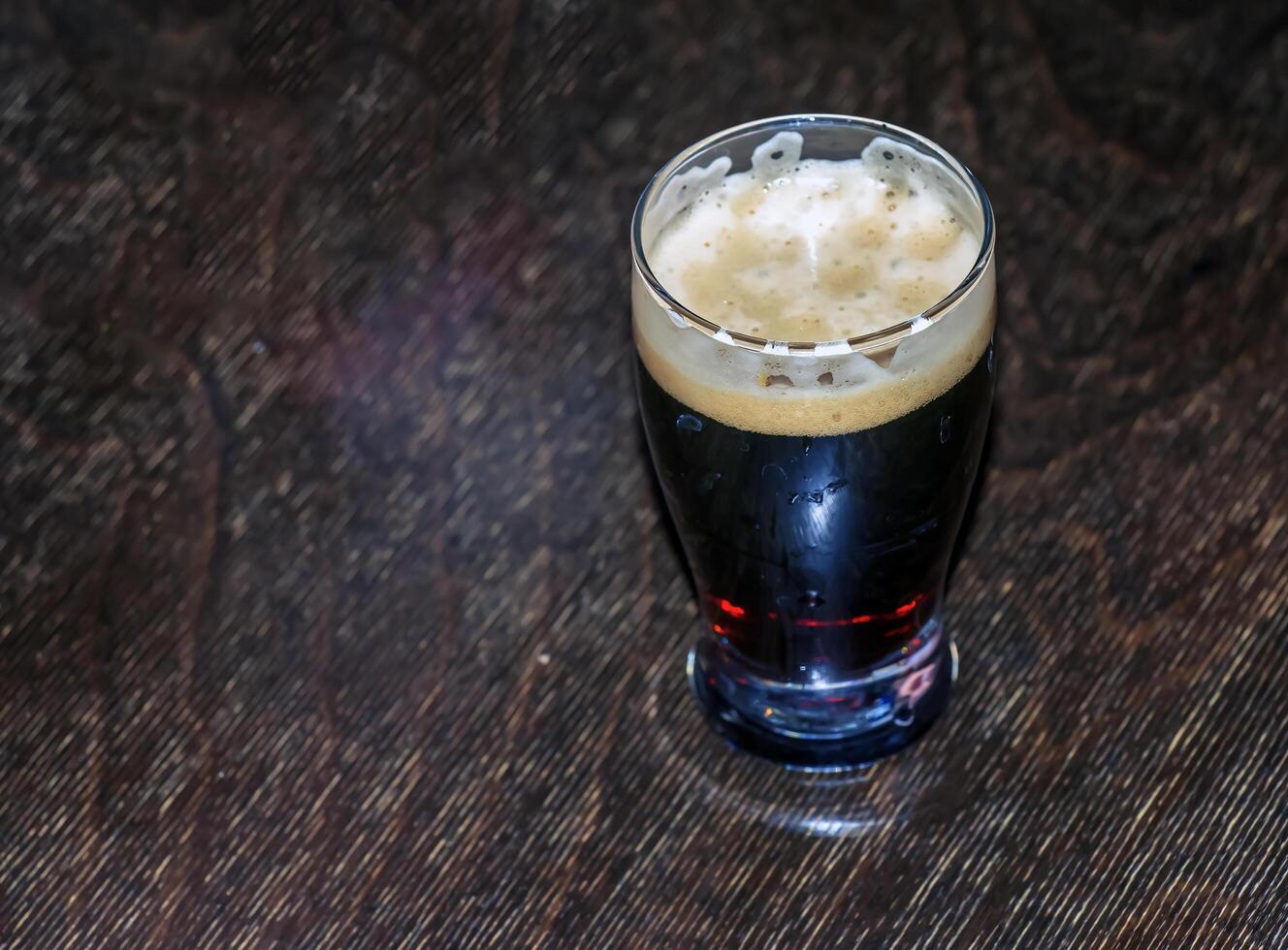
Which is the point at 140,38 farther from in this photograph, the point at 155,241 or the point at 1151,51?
the point at 1151,51

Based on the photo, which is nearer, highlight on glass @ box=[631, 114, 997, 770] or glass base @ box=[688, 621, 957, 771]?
highlight on glass @ box=[631, 114, 997, 770]

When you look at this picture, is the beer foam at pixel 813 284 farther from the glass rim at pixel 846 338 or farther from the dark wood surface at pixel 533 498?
the dark wood surface at pixel 533 498

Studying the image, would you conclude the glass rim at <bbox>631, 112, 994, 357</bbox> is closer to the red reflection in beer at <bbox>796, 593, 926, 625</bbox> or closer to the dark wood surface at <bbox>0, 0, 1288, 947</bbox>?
the red reflection in beer at <bbox>796, 593, 926, 625</bbox>

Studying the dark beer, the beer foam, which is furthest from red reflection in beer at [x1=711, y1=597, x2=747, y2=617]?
the beer foam

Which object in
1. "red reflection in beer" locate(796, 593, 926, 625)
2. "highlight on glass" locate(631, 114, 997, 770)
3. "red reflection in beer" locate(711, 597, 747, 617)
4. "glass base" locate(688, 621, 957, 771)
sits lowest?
"glass base" locate(688, 621, 957, 771)

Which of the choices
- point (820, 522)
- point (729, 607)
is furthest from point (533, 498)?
point (820, 522)

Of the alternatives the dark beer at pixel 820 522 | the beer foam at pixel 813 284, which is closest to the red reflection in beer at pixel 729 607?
the dark beer at pixel 820 522

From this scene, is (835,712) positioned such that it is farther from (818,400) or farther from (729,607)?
(818,400)
